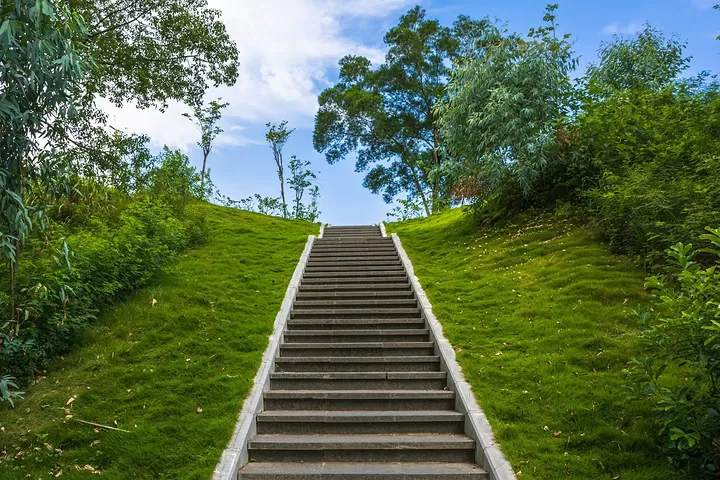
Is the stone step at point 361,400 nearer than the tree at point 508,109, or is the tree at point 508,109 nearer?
the stone step at point 361,400

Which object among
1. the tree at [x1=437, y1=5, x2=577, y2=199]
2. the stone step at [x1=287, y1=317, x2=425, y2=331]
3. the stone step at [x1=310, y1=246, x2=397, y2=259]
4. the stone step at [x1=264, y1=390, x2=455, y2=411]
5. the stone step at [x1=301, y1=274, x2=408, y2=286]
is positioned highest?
the tree at [x1=437, y1=5, x2=577, y2=199]

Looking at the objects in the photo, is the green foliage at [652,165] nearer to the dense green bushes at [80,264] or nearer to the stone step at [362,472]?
the stone step at [362,472]

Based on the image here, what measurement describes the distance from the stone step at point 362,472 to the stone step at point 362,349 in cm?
242

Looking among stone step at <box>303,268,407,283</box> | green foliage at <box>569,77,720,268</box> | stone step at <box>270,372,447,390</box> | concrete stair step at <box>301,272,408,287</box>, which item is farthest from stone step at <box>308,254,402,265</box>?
stone step at <box>270,372,447,390</box>

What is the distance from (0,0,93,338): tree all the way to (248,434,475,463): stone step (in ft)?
10.5

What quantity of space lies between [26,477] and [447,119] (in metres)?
11.6

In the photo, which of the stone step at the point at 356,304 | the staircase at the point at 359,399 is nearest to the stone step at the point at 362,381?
the staircase at the point at 359,399

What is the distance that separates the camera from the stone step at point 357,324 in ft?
27.2

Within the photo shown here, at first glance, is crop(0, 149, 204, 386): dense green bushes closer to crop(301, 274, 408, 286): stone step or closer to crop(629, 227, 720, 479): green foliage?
crop(301, 274, 408, 286): stone step

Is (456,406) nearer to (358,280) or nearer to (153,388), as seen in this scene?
(153,388)

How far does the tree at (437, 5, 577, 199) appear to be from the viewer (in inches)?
444

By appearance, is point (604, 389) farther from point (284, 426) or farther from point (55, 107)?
point (55, 107)

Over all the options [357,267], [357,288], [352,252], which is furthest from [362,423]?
[352,252]

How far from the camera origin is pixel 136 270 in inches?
341
